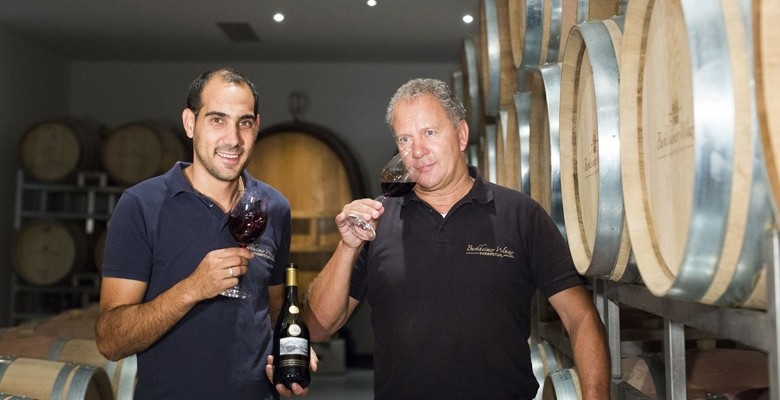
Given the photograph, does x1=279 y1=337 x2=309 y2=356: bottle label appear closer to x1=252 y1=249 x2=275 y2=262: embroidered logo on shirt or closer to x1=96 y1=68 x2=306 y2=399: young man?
x1=96 y1=68 x2=306 y2=399: young man

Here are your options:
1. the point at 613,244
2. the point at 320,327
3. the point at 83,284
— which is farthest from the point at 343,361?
the point at 613,244

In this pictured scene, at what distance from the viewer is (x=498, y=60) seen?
141 inches

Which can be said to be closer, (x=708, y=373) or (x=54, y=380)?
(x=708, y=373)

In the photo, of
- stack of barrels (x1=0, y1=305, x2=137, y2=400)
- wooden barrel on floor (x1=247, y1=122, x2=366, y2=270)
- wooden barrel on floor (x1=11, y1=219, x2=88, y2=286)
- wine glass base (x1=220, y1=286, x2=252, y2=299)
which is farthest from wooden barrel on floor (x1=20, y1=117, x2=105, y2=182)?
wine glass base (x1=220, y1=286, x2=252, y2=299)

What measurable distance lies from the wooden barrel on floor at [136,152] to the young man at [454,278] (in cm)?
615

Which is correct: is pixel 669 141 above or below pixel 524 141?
below

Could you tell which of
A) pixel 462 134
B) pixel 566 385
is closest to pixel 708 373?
pixel 566 385

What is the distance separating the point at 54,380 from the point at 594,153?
6.77ft

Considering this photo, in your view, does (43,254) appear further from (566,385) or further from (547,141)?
(566,385)

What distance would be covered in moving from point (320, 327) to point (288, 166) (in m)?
5.38

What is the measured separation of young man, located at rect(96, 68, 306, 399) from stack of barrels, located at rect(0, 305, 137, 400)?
2.78 feet

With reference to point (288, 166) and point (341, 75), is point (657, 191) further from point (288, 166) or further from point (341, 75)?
point (341, 75)

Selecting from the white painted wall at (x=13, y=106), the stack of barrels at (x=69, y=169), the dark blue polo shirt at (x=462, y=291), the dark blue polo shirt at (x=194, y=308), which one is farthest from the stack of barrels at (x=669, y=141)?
the white painted wall at (x=13, y=106)

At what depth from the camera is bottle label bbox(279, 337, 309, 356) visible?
2.29 m
